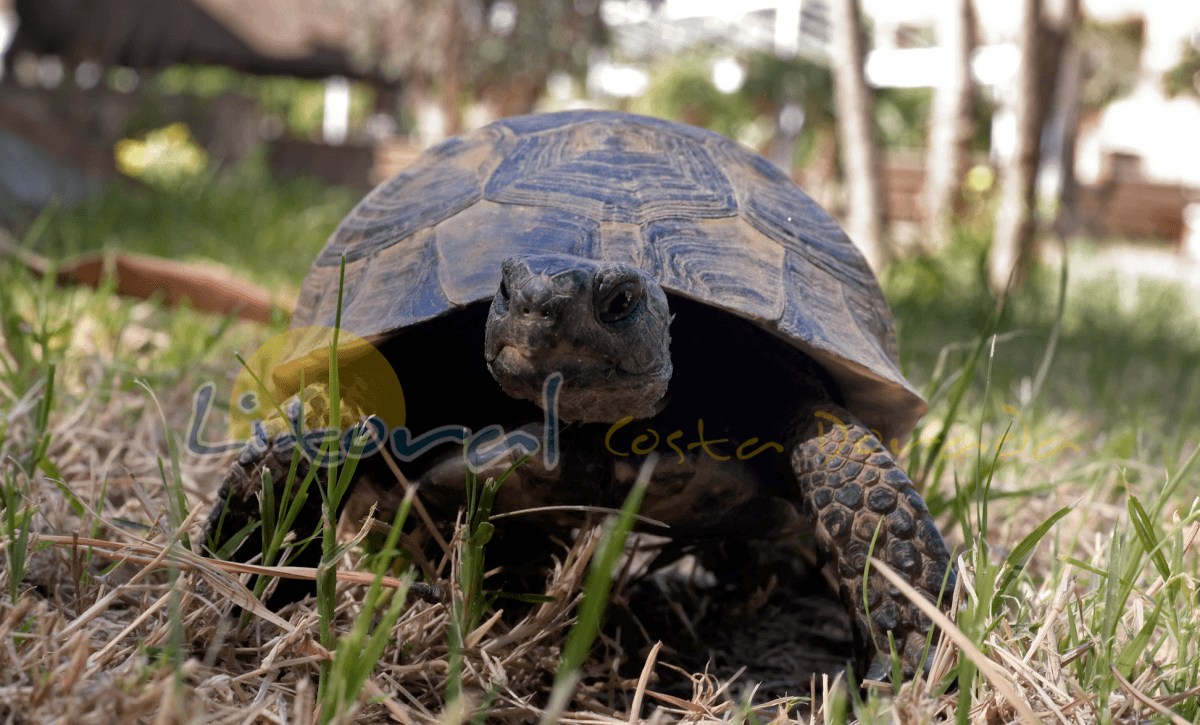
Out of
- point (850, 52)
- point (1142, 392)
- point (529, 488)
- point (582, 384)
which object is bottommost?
point (1142, 392)

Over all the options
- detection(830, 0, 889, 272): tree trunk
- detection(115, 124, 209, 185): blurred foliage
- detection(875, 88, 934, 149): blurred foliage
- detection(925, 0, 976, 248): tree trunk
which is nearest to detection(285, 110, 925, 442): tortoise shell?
detection(830, 0, 889, 272): tree trunk

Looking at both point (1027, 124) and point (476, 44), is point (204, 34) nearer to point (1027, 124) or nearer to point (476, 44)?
point (476, 44)

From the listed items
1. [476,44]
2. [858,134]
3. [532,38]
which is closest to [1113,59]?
[532,38]

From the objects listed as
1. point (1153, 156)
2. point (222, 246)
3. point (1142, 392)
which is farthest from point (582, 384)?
point (1153, 156)

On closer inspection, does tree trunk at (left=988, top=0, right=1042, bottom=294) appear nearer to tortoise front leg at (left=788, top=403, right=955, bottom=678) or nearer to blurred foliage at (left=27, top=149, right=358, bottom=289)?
blurred foliage at (left=27, top=149, right=358, bottom=289)

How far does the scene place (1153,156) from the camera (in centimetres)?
1711

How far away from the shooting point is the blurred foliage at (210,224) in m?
4.11

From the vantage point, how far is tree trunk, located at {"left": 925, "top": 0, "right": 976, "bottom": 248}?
583cm

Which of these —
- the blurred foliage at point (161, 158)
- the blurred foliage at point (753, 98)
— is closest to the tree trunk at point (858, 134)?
the blurred foliage at point (161, 158)

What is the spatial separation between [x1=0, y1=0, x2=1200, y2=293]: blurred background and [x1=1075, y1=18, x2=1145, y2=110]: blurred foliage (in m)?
0.05

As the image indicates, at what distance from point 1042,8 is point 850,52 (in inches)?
49.1

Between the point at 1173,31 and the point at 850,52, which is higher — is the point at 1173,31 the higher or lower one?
the higher one

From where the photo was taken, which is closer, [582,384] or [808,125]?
[582,384]

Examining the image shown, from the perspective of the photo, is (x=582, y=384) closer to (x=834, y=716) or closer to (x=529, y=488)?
(x=529, y=488)
